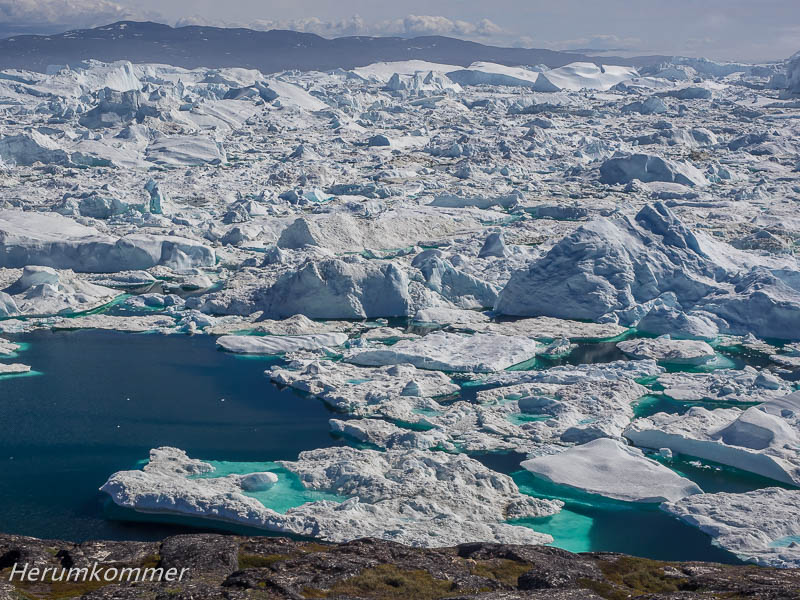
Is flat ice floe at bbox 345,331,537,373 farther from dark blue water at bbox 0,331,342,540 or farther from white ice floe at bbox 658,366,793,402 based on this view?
white ice floe at bbox 658,366,793,402

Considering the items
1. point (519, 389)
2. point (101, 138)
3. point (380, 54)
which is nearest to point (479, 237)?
point (519, 389)

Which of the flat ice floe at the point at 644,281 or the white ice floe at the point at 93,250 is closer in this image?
the flat ice floe at the point at 644,281

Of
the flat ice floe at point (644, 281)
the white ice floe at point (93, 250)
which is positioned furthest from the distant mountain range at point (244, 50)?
the flat ice floe at point (644, 281)

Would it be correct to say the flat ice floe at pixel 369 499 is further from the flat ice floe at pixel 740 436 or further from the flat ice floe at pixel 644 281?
the flat ice floe at pixel 644 281

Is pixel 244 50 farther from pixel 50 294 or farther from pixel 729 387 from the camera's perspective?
pixel 729 387

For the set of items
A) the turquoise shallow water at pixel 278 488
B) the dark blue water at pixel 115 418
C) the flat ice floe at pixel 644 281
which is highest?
the flat ice floe at pixel 644 281

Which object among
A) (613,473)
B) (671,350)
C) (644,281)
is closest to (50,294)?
(644,281)
